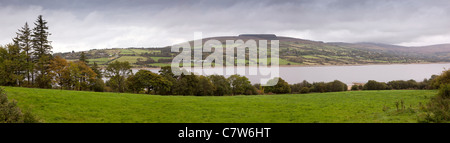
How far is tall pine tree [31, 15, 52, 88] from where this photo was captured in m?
40.6

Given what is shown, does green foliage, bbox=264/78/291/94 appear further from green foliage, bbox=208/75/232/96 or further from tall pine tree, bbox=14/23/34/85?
tall pine tree, bbox=14/23/34/85

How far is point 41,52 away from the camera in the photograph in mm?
41875

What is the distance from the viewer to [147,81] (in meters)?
41.2

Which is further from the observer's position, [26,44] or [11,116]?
[26,44]

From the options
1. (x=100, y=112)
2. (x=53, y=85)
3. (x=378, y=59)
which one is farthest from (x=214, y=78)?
(x=378, y=59)

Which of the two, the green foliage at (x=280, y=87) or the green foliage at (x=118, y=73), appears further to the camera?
the green foliage at (x=280, y=87)

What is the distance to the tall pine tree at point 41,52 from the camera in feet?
133

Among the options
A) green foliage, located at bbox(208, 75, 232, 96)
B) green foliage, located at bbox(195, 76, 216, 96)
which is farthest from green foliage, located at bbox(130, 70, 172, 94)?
green foliage, located at bbox(208, 75, 232, 96)

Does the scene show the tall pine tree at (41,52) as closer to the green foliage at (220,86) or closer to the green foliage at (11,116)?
the green foliage at (220,86)

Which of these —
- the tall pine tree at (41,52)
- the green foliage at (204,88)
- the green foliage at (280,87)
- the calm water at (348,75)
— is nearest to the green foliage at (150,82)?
the green foliage at (204,88)

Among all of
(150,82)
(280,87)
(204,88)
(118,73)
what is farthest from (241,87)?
(118,73)

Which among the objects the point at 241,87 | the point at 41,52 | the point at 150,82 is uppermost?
the point at 41,52

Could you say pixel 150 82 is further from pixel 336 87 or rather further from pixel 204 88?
pixel 336 87
